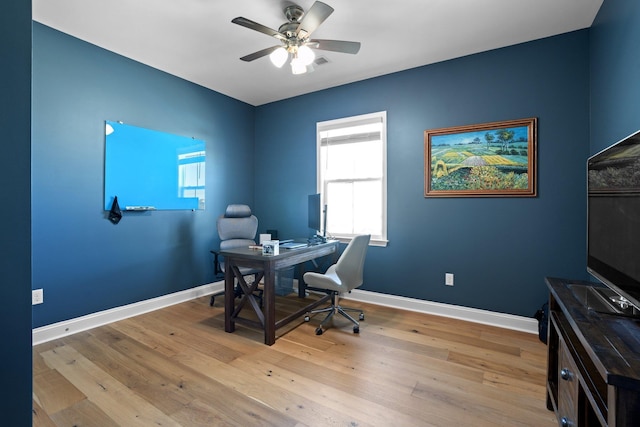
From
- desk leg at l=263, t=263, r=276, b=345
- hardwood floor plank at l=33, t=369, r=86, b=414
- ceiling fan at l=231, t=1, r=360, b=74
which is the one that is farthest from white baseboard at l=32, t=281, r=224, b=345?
ceiling fan at l=231, t=1, r=360, b=74

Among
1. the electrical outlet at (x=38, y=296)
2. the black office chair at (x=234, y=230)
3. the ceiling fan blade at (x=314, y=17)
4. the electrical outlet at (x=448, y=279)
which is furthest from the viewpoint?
the black office chair at (x=234, y=230)

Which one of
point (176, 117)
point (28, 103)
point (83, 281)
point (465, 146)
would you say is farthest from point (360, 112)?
point (83, 281)

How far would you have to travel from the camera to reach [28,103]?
94 cm

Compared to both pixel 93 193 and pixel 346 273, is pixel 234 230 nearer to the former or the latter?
pixel 93 193

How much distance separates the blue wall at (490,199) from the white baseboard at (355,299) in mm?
81

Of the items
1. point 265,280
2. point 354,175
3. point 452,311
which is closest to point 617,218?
point 452,311

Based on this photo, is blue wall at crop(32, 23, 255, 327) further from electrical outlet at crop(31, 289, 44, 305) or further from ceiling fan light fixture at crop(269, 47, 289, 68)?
ceiling fan light fixture at crop(269, 47, 289, 68)

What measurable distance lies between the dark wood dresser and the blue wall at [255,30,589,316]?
1.25 m

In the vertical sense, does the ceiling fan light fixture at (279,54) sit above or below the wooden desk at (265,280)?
above

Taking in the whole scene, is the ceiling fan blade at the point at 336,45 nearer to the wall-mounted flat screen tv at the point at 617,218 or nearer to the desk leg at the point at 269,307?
the wall-mounted flat screen tv at the point at 617,218

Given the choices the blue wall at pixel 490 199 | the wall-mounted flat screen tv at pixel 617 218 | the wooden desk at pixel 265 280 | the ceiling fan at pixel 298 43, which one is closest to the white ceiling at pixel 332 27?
the ceiling fan at pixel 298 43

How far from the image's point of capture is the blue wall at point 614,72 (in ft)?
5.79

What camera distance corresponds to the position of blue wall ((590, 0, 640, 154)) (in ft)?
5.79

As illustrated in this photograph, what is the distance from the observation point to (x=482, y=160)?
2.98 m
